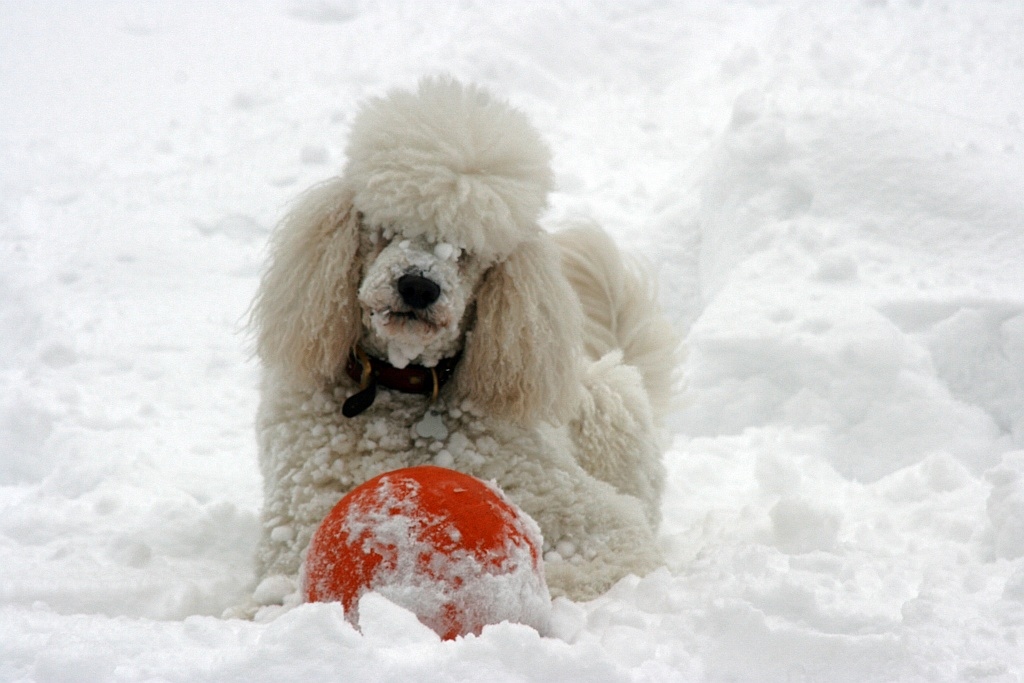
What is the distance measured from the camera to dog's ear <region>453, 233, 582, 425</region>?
2.63 m

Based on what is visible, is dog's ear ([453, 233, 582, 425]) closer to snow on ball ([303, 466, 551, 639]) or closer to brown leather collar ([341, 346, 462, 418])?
brown leather collar ([341, 346, 462, 418])

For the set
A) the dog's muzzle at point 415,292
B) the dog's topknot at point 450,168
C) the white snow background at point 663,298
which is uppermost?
the dog's topknot at point 450,168

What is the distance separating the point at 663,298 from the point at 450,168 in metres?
2.81

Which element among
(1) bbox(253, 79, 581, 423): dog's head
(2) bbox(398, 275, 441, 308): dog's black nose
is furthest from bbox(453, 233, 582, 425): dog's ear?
(2) bbox(398, 275, 441, 308): dog's black nose

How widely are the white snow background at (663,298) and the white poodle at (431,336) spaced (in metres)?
0.39

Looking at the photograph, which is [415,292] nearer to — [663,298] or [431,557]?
[431,557]

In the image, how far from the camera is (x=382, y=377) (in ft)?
8.70

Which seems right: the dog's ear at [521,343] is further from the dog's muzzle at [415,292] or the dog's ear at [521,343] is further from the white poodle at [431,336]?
the dog's muzzle at [415,292]

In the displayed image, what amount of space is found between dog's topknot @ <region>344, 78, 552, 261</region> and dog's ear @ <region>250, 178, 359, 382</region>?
88 millimetres

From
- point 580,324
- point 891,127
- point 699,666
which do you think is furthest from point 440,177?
point 891,127

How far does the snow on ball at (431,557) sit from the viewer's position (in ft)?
6.16

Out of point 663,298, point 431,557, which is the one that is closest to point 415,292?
point 431,557

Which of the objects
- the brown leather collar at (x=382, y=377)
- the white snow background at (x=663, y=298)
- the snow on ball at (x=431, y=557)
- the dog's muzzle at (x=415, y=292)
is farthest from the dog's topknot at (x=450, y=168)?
the white snow background at (x=663, y=298)

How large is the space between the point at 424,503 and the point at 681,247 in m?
3.87
